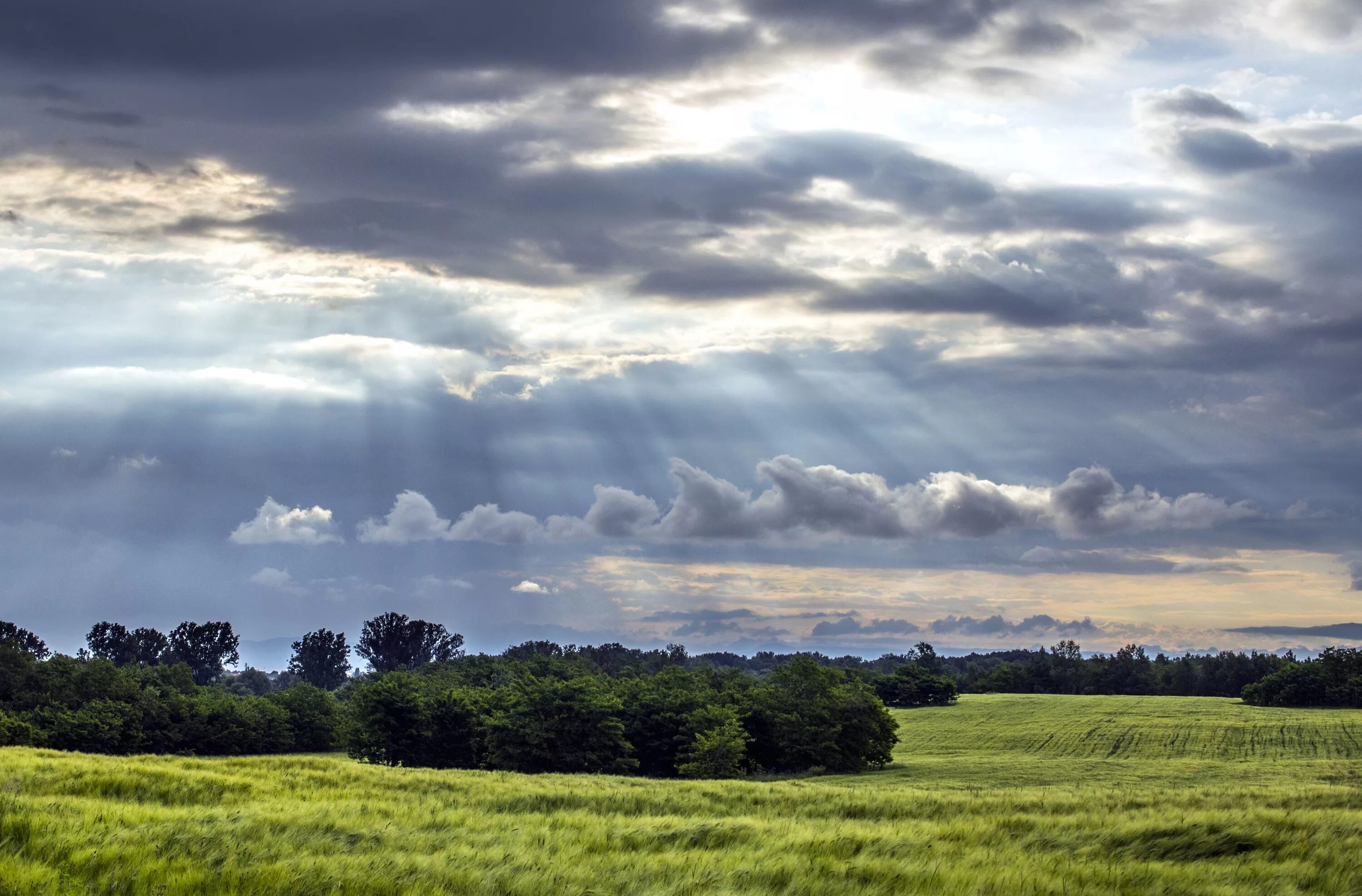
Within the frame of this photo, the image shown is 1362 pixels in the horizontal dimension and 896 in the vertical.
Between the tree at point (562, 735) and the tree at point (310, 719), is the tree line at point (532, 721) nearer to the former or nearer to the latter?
the tree at point (562, 735)

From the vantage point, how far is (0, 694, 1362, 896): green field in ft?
37.4

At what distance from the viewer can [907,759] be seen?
9081 cm

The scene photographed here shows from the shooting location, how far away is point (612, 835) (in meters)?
16.0

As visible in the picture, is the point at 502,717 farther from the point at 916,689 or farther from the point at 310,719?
the point at 916,689

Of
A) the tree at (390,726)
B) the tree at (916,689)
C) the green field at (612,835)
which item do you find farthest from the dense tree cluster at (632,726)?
the tree at (916,689)

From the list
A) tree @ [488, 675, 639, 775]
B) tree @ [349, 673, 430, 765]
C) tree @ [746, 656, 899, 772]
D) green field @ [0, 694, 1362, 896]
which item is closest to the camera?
green field @ [0, 694, 1362, 896]

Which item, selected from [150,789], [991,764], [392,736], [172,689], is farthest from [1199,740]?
[172,689]

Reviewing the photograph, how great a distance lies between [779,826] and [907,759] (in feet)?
→ 258

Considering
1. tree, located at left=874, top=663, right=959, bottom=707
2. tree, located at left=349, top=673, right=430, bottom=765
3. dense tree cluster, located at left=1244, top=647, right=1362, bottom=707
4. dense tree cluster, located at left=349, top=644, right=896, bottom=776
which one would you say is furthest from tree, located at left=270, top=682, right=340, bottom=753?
dense tree cluster, located at left=1244, top=647, right=1362, bottom=707

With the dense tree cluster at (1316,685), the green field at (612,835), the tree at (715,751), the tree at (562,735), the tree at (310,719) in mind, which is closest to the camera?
the green field at (612,835)

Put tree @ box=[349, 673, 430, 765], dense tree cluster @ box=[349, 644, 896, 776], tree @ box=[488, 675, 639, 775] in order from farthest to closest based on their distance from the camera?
1. tree @ box=[349, 673, 430, 765]
2. dense tree cluster @ box=[349, 644, 896, 776]
3. tree @ box=[488, 675, 639, 775]

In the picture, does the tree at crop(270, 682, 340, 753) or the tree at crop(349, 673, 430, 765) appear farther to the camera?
the tree at crop(270, 682, 340, 753)

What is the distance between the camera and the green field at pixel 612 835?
1141 cm

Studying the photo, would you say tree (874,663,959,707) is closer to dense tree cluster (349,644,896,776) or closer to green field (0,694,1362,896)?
dense tree cluster (349,644,896,776)
